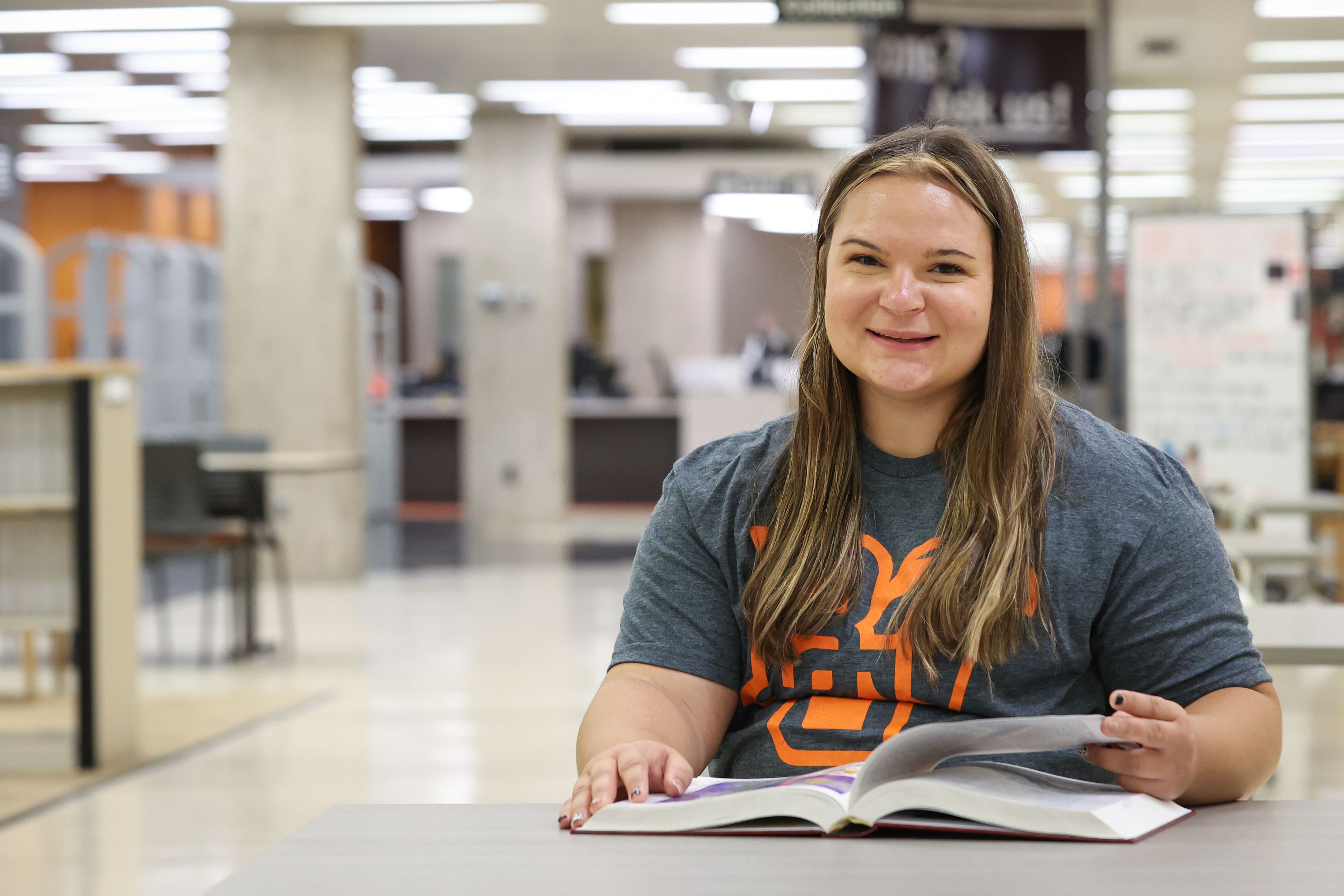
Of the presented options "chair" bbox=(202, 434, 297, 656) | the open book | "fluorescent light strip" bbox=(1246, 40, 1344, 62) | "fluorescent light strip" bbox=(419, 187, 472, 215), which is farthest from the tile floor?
"fluorescent light strip" bbox=(419, 187, 472, 215)

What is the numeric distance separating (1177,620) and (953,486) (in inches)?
9.0

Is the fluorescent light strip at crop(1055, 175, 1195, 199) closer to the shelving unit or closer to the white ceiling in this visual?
the white ceiling

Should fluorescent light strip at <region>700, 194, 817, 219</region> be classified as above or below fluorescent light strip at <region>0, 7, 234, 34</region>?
below

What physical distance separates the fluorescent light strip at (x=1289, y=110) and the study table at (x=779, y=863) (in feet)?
38.1

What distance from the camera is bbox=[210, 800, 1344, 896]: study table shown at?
908mm

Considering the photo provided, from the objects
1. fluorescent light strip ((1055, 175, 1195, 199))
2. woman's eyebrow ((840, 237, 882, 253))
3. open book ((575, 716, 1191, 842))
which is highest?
fluorescent light strip ((1055, 175, 1195, 199))

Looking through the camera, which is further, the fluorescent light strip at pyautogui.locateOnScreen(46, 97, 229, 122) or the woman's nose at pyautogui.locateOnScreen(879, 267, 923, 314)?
the fluorescent light strip at pyautogui.locateOnScreen(46, 97, 229, 122)

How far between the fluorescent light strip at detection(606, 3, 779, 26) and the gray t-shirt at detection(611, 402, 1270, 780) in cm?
741

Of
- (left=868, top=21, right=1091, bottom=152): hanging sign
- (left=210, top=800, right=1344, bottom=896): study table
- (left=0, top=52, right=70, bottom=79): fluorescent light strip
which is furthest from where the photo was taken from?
(left=0, top=52, right=70, bottom=79): fluorescent light strip

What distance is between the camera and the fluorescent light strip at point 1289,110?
11508mm

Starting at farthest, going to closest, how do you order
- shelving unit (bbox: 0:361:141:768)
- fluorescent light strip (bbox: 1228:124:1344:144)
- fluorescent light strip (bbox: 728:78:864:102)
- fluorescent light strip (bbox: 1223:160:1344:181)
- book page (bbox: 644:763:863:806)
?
1. fluorescent light strip (bbox: 1223:160:1344:181)
2. fluorescent light strip (bbox: 1228:124:1344:144)
3. fluorescent light strip (bbox: 728:78:864:102)
4. shelving unit (bbox: 0:361:141:768)
5. book page (bbox: 644:763:863:806)

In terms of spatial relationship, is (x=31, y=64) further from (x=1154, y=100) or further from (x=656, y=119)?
(x=1154, y=100)

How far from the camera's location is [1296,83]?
1076cm

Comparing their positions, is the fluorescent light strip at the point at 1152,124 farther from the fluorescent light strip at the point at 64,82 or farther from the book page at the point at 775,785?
the book page at the point at 775,785
